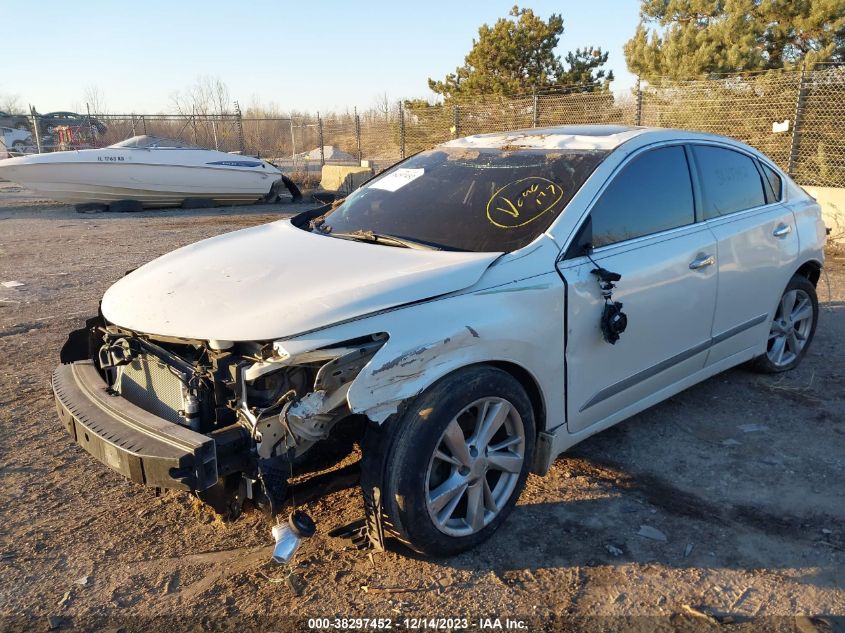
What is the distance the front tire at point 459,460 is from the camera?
2.49 m

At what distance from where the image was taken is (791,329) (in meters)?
4.81

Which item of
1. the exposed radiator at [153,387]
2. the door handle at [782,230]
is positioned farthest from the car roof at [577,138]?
the exposed radiator at [153,387]

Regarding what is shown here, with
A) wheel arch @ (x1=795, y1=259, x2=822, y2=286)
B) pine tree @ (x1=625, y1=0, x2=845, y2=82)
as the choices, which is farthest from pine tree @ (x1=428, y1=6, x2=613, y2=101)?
wheel arch @ (x1=795, y1=259, x2=822, y2=286)

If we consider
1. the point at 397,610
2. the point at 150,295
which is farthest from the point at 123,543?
the point at 397,610

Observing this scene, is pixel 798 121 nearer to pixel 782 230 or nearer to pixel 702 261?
pixel 782 230

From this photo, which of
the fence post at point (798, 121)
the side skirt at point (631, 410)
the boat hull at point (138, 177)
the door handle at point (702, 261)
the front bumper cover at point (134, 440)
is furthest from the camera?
the boat hull at point (138, 177)

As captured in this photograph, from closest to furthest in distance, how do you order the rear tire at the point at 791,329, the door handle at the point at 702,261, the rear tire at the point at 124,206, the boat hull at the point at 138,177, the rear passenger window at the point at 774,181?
1. the door handle at the point at 702,261
2. the rear passenger window at the point at 774,181
3. the rear tire at the point at 791,329
4. the boat hull at the point at 138,177
5. the rear tire at the point at 124,206

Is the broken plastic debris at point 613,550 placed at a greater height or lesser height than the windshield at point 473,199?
lesser

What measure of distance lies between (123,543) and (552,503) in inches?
77.4

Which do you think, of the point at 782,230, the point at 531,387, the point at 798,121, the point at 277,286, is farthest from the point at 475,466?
the point at 798,121

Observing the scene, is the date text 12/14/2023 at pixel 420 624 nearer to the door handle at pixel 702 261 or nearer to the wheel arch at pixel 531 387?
the wheel arch at pixel 531 387

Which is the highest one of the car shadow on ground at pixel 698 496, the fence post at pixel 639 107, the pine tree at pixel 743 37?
the pine tree at pixel 743 37

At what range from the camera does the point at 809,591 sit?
→ 2.58 m

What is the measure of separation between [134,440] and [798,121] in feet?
37.4
